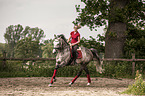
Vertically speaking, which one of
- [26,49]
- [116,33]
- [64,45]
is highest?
[26,49]

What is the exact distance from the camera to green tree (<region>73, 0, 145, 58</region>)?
14727 mm

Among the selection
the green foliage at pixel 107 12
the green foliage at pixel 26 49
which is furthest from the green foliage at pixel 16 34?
the green foliage at pixel 107 12

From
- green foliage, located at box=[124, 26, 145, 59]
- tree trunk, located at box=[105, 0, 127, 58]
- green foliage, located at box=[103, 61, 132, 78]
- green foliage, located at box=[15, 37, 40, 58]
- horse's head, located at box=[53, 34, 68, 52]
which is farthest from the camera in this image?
green foliage, located at box=[15, 37, 40, 58]

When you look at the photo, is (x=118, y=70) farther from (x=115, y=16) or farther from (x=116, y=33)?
(x=115, y=16)

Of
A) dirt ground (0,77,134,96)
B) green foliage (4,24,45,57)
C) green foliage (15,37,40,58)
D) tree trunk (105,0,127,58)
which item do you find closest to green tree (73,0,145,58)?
tree trunk (105,0,127,58)

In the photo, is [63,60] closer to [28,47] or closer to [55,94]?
[55,94]

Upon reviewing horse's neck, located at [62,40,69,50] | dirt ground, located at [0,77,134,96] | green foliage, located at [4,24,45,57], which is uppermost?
green foliage, located at [4,24,45,57]

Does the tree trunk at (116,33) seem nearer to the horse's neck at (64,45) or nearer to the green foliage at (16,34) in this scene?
the horse's neck at (64,45)

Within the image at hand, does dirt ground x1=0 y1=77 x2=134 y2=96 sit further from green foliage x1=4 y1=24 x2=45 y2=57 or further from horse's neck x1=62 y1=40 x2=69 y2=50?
green foliage x1=4 y1=24 x2=45 y2=57

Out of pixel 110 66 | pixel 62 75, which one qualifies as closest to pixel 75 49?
pixel 62 75

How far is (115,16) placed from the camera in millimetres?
14797

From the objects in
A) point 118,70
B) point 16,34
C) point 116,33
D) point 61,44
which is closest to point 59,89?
point 61,44

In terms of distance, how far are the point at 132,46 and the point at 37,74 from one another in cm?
778

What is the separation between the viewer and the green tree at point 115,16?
48.3ft
